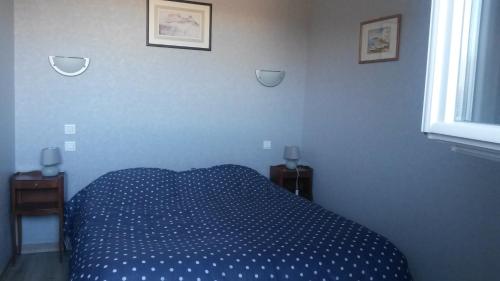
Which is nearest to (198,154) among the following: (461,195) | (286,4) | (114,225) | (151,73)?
(151,73)

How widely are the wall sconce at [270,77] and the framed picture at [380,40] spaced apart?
36.6 inches

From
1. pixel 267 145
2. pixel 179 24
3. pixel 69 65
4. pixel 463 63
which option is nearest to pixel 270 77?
pixel 267 145

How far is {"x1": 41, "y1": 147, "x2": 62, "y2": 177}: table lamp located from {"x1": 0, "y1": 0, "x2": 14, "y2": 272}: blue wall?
0.25m

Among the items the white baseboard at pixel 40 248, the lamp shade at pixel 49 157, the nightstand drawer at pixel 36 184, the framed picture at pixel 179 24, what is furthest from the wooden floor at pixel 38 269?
the framed picture at pixel 179 24

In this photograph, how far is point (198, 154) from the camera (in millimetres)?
3674

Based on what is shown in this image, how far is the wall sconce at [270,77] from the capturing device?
3793 mm

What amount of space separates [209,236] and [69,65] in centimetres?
198

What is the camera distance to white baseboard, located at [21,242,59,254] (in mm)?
3234

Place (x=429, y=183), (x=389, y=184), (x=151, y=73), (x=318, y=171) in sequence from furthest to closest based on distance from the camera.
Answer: (x=318, y=171)
(x=151, y=73)
(x=389, y=184)
(x=429, y=183)

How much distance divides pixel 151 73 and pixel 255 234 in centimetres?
190

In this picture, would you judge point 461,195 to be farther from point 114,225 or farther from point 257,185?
point 114,225

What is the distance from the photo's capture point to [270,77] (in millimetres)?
3824

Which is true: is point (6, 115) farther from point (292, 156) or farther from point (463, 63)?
point (463, 63)

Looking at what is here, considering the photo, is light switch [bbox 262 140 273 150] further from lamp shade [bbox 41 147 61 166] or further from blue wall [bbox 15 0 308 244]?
lamp shade [bbox 41 147 61 166]
